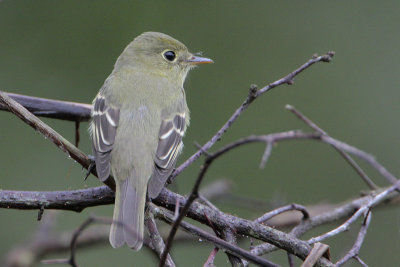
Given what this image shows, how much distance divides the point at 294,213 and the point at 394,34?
457 centimetres

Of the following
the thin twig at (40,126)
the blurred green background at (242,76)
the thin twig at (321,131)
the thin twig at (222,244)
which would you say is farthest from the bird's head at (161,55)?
the thin twig at (222,244)

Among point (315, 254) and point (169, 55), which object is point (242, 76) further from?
point (315, 254)

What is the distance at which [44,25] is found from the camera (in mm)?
7188

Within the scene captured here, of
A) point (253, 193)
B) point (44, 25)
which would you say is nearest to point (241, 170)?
point (253, 193)

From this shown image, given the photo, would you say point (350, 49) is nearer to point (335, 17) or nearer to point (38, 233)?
point (335, 17)

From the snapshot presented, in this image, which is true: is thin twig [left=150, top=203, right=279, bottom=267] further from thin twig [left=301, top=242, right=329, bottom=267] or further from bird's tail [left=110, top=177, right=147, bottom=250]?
bird's tail [left=110, top=177, right=147, bottom=250]

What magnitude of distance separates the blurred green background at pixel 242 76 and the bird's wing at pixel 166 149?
2.50 metres

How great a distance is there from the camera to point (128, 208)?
3004mm

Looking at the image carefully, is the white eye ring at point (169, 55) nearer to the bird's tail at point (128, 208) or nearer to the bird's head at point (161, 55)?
the bird's head at point (161, 55)

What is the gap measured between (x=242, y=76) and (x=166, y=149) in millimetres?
3719

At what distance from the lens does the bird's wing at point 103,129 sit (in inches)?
130

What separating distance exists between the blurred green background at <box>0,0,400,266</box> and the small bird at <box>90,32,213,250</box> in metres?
1.91

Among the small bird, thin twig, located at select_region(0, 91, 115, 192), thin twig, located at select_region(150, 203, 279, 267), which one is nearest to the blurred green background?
the small bird

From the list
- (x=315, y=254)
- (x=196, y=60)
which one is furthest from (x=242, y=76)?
(x=315, y=254)
